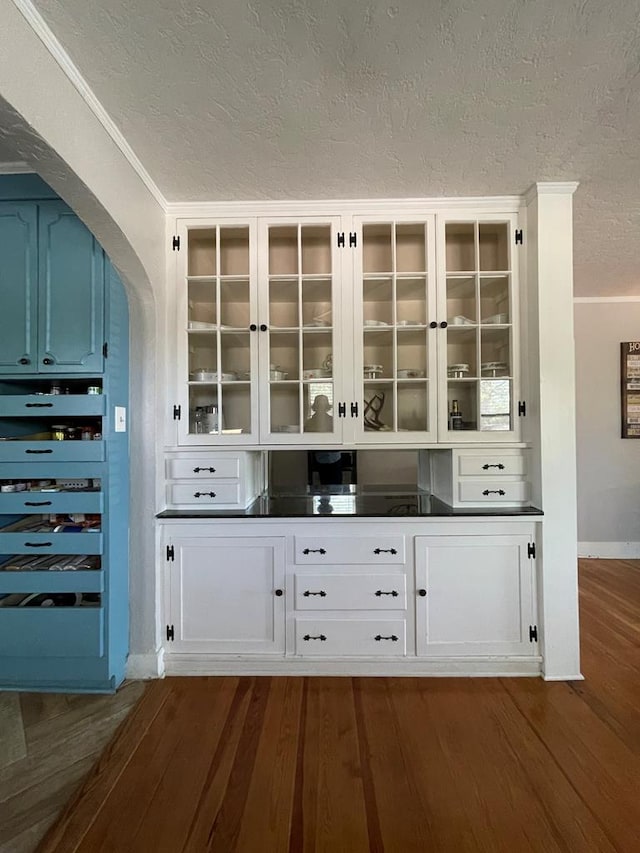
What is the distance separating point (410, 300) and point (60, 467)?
198 cm

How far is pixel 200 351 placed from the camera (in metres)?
2.16

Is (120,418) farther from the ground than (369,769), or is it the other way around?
(120,418)

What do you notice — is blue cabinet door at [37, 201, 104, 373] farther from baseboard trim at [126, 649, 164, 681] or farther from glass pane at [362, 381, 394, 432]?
baseboard trim at [126, 649, 164, 681]

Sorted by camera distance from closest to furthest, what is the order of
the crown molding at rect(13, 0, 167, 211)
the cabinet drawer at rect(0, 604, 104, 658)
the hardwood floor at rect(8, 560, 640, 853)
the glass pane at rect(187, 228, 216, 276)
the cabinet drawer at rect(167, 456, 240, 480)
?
the crown molding at rect(13, 0, 167, 211) < the hardwood floor at rect(8, 560, 640, 853) < the cabinet drawer at rect(0, 604, 104, 658) < the cabinet drawer at rect(167, 456, 240, 480) < the glass pane at rect(187, 228, 216, 276)

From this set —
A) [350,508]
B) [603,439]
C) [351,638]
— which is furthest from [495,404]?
[603,439]

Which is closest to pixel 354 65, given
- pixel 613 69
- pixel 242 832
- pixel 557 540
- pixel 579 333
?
pixel 613 69

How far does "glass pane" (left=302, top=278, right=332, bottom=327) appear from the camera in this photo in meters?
2.13

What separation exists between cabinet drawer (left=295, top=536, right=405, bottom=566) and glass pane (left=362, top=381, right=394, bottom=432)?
0.58 meters

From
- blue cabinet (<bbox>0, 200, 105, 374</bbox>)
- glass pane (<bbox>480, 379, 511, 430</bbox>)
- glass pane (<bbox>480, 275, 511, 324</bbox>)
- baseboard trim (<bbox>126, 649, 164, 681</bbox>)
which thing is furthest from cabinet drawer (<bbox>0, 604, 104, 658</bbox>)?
glass pane (<bbox>480, 275, 511, 324</bbox>)

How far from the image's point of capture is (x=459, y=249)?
2172 mm

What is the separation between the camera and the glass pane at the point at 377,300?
2141 mm

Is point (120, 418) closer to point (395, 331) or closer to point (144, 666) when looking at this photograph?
point (144, 666)

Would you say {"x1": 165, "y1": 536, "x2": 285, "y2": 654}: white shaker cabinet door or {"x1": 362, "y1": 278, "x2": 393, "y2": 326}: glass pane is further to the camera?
{"x1": 362, "y1": 278, "x2": 393, "y2": 326}: glass pane

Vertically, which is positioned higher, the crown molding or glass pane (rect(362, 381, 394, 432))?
the crown molding
